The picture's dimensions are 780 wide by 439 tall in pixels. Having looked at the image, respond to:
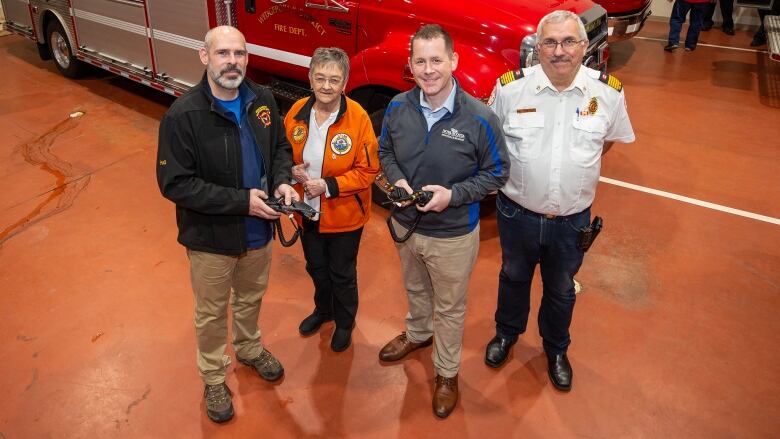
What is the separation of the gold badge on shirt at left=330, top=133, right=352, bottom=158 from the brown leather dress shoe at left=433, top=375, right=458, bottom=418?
4.13 feet

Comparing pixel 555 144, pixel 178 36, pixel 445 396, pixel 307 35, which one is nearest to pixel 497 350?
pixel 445 396

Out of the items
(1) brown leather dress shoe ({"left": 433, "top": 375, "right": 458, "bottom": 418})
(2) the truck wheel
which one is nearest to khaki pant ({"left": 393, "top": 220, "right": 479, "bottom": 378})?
(1) brown leather dress shoe ({"left": 433, "top": 375, "right": 458, "bottom": 418})

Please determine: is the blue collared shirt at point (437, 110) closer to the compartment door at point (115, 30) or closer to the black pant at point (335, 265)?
the black pant at point (335, 265)

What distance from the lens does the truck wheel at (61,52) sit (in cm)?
787

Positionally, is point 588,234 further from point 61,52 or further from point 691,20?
point 691,20

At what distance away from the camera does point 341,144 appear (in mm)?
2857

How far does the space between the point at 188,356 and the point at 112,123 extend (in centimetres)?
414

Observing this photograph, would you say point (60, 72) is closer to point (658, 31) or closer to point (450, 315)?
point (450, 315)

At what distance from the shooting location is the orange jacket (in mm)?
2854

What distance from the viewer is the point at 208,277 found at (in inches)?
106

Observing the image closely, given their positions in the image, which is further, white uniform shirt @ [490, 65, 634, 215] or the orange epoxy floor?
the orange epoxy floor

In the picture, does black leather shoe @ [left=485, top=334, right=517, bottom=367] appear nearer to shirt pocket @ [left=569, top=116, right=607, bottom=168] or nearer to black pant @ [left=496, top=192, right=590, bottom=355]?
black pant @ [left=496, top=192, right=590, bottom=355]

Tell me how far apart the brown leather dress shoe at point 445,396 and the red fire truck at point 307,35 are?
2.00 metres

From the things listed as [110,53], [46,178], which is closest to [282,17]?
[46,178]
